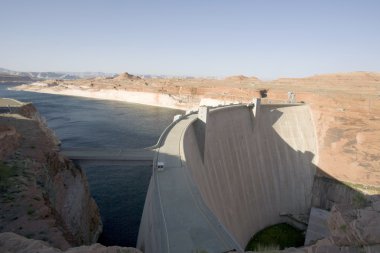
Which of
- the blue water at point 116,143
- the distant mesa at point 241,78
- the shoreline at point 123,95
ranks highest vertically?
the distant mesa at point 241,78

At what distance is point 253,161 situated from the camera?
36.2 metres

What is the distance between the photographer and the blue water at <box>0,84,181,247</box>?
2818cm

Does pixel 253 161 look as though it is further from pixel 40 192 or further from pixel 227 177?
pixel 40 192

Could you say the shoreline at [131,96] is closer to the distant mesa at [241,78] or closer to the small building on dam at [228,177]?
the small building on dam at [228,177]

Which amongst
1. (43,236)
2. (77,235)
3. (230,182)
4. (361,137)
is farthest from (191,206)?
(361,137)

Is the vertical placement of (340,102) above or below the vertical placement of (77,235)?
above

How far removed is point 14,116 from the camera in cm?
2772

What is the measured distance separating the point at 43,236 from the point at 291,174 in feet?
112

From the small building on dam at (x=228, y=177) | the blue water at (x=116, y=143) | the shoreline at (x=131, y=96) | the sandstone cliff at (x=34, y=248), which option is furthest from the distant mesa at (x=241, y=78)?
the sandstone cliff at (x=34, y=248)

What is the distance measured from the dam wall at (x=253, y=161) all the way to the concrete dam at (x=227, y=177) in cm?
11

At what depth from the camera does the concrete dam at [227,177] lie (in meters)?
14.7

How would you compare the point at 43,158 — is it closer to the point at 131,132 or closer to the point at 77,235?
the point at 77,235

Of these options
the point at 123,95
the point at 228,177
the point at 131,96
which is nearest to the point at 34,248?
the point at 228,177

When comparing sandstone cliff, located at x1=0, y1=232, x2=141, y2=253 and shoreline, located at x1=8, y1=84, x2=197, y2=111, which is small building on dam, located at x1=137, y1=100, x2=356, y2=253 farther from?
shoreline, located at x1=8, y1=84, x2=197, y2=111
